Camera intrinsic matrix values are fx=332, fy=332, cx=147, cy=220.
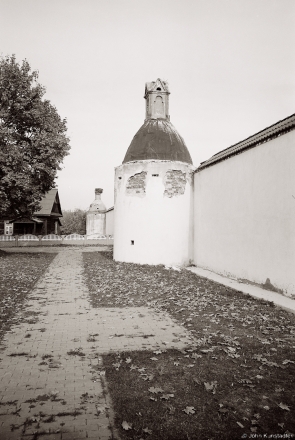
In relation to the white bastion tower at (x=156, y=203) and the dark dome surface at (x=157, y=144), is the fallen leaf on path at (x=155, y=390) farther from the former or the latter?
the dark dome surface at (x=157, y=144)

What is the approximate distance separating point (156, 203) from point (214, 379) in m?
12.1

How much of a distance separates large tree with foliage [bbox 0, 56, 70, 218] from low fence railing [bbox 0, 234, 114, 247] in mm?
11301

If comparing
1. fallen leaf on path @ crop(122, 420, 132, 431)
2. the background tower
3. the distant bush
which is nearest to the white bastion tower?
fallen leaf on path @ crop(122, 420, 132, 431)

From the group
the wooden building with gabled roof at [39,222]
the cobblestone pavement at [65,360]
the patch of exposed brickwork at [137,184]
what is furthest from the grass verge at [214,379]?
the wooden building with gabled roof at [39,222]

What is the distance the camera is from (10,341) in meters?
5.89

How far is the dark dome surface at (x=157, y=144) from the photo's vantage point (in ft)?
55.1

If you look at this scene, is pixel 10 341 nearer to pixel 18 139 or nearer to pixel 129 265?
pixel 129 265

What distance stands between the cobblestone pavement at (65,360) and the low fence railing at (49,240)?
77.5ft

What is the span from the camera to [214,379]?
4418 mm

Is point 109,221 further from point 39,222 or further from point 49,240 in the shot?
point 49,240

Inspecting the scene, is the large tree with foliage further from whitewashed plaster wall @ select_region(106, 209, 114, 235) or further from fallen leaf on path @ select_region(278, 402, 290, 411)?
whitewashed plaster wall @ select_region(106, 209, 114, 235)

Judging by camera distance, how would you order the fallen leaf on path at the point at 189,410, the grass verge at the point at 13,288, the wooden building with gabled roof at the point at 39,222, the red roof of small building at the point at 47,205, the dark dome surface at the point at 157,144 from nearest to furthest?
the fallen leaf on path at the point at 189,410, the grass verge at the point at 13,288, the dark dome surface at the point at 157,144, the red roof of small building at the point at 47,205, the wooden building with gabled roof at the point at 39,222

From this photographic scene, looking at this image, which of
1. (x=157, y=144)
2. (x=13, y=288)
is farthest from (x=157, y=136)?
(x=13, y=288)

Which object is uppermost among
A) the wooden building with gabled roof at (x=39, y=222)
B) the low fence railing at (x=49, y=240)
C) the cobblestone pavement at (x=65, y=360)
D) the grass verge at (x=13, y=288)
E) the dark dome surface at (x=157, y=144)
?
the dark dome surface at (x=157, y=144)
